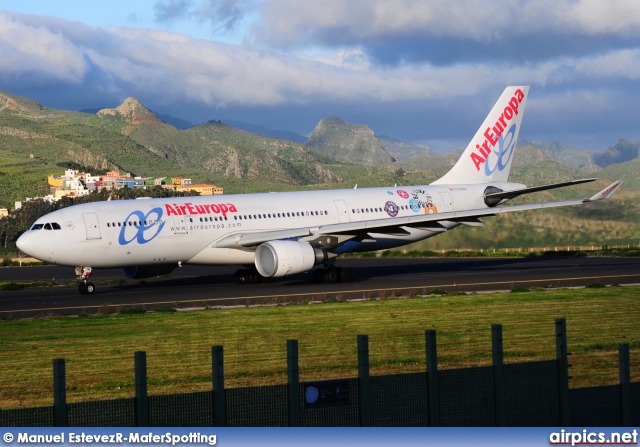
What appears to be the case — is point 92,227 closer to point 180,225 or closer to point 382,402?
point 180,225

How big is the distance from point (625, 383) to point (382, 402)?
294 centimetres

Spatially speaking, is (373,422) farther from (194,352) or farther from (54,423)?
(194,352)

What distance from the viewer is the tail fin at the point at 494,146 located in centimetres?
4975

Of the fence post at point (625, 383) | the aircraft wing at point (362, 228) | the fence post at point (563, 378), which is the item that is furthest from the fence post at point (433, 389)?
the aircraft wing at point (362, 228)

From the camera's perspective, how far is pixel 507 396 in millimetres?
12445

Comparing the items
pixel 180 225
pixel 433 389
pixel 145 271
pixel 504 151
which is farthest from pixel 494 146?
pixel 433 389

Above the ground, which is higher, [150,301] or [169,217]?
[169,217]

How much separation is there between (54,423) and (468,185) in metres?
40.6

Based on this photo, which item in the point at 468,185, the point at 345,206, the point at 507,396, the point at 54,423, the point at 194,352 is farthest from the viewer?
the point at 468,185

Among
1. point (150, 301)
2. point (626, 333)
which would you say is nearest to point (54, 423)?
point (626, 333)

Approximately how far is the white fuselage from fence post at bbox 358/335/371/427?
27073 mm

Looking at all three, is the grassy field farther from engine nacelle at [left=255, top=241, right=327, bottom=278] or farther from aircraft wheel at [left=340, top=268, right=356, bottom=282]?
aircraft wheel at [left=340, top=268, right=356, bottom=282]

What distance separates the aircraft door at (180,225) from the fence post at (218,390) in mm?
28058

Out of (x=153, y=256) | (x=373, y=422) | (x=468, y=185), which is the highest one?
(x=468, y=185)
